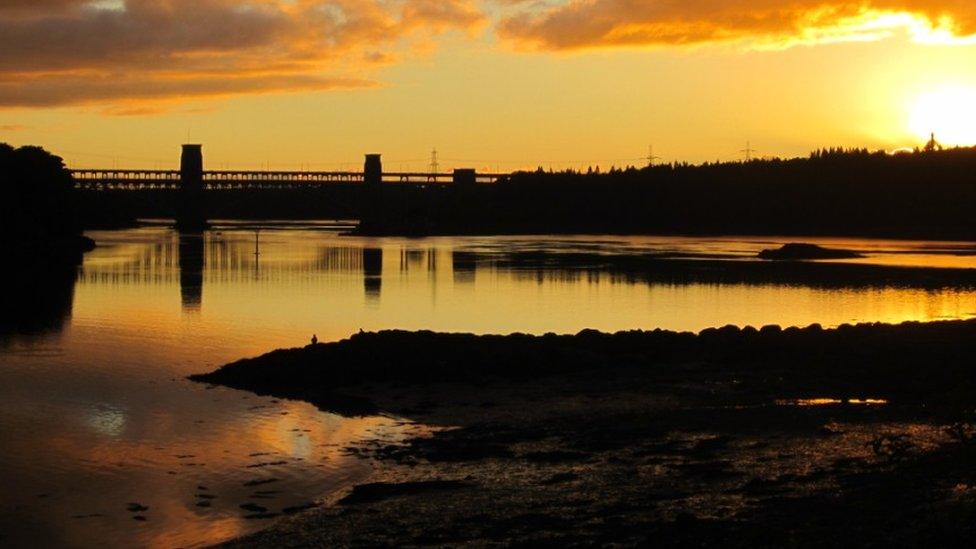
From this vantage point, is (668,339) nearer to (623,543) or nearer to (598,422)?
(598,422)

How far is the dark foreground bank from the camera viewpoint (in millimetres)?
15469

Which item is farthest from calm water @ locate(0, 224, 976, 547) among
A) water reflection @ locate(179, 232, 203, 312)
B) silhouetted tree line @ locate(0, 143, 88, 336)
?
silhouetted tree line @ locate(0, 143, 88, 336)

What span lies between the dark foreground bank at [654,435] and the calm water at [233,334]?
169cm

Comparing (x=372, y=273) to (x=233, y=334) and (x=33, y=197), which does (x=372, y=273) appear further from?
(x=233, y=334)

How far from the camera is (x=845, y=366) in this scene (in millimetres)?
29781

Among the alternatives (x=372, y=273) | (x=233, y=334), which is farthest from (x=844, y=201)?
(x=233, y=334)

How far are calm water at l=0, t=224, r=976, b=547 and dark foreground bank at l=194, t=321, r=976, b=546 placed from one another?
1694 millimetres

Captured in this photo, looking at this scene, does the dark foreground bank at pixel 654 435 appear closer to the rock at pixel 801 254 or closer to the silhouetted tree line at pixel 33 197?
the rock at pixel 801 254

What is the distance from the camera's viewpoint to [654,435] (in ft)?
71.6

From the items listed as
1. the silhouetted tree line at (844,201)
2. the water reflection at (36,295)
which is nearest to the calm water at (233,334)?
the water reflection at (36,295)

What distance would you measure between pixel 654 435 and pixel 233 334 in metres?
25.0

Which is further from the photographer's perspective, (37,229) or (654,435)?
(37,229)

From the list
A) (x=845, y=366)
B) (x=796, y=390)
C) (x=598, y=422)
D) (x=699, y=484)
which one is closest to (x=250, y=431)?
(x=598, y=422)

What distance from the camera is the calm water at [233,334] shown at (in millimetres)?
18750
